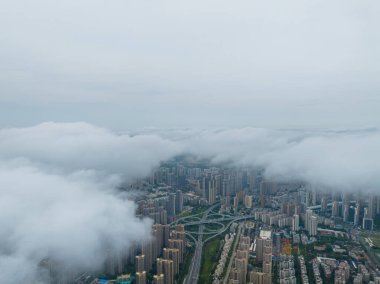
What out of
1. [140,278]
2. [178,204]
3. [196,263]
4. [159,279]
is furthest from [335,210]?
[140,278]

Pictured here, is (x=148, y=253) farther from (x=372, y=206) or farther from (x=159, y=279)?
(x=372, y=206)

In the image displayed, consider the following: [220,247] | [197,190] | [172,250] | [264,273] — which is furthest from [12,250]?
[197,190]

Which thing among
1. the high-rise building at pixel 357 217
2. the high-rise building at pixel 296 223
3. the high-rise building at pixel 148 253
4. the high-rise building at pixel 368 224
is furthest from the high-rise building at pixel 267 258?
the high-rise building at pixel 357 217

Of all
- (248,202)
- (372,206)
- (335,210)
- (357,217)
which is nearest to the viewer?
(357,217)

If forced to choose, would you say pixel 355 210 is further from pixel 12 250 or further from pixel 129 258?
pixel 12 250

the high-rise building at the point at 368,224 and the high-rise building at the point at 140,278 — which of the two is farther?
the high-rise building at the point at 368,224

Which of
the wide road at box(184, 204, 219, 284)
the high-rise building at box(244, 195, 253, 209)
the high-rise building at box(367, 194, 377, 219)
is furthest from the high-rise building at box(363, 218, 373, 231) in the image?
the wide road at box(184, 204, 219, 284)

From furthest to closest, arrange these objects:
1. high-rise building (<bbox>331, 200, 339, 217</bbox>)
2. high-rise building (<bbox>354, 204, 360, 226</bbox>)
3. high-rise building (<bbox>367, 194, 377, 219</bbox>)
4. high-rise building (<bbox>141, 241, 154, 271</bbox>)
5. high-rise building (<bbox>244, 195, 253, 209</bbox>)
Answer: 1. high-rise building (<bbox>244, 195, 253, 209</bbox>)
2. high-rise building (<bbox>331, 200, 339, 217</bbox>)
3. high-rise building (<bbox>367, 194, 377, 219</bbox>)
4. high-rise building (<bbox>354, 204, 360, 226</bbox>)
5. high-rise building (<bbox>141, 241, 154, 271</bbox>)

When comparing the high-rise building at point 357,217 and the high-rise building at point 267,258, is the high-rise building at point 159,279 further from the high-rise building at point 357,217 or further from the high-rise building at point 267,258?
the high-rise building at point 357,217

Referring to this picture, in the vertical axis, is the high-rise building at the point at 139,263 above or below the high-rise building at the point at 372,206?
below

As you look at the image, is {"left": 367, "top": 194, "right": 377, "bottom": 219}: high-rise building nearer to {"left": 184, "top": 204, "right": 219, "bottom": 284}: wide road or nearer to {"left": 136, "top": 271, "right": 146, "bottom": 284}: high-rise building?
{"left": 184, "top": 204, "right": 219, "bottom": 284}: wide road

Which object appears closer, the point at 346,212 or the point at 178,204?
the point at 346,212
